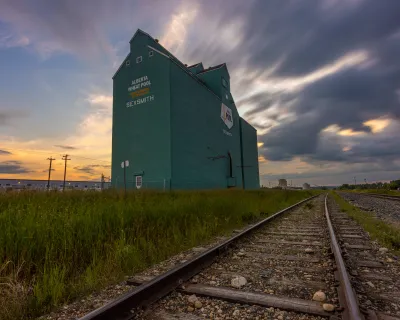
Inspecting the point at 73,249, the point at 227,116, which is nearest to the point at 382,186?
the point at 227,116

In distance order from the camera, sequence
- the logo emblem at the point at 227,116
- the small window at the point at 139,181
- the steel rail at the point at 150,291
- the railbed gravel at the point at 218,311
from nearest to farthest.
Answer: the steel rail at the point at 150,291 → the railbed gravel at the point at 218,311 → the small window at the point at 139,181 → the logo emblem at the point at 227,116

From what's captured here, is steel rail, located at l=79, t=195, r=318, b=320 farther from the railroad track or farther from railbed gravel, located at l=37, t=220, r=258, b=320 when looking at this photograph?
railbed gravel, located at l=37, t=220, r=258, b=320

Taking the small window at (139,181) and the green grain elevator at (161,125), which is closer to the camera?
the green grain elevator at (161,125)

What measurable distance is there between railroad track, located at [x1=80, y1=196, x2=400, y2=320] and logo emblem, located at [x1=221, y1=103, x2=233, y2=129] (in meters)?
29.5

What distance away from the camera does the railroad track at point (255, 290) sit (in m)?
2.27

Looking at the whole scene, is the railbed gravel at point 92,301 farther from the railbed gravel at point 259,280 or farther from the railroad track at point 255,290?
the railbed gravel at point 259,280

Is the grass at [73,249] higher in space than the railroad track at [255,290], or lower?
higher

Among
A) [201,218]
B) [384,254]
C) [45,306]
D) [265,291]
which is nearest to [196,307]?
[265,291]

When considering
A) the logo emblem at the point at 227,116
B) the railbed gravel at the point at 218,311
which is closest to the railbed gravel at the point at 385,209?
the railbed gravel at the point at 218,311

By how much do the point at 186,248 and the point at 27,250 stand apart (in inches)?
109

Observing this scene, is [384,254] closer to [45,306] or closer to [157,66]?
[45,306]

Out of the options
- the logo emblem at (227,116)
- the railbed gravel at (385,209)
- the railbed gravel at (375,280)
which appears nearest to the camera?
the railbed gravel at (375,280)

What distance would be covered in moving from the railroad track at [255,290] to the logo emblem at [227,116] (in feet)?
96.6

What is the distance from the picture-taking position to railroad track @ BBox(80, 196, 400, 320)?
2266mm
